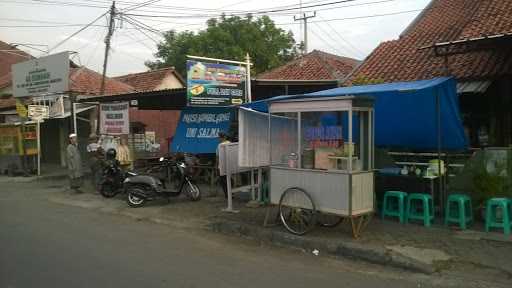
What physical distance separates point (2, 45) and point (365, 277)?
44541 mm

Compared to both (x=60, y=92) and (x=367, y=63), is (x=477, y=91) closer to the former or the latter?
(x=367, y=63)

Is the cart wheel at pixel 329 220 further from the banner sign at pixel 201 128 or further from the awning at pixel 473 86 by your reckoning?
the banner sign at pixel 201 128

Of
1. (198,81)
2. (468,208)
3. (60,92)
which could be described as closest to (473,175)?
(468,208)

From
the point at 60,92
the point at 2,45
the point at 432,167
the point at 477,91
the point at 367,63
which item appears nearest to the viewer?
the point at 432,167

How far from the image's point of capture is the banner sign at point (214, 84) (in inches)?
488

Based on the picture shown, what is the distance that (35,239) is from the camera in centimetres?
829

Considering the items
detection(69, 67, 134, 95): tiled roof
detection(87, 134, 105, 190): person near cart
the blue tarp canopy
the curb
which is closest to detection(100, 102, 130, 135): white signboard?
detection(87, 134, 105, 190): person near cart

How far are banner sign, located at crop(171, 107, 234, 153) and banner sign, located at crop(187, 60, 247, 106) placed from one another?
3.43 ft

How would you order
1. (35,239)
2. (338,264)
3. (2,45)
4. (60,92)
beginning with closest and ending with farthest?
(338,264)
(35,239)
(60,92)
(2,45)

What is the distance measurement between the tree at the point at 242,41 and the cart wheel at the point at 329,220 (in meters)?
28.3

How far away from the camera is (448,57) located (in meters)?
12.4

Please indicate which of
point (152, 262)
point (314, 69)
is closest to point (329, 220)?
point (152, 262)

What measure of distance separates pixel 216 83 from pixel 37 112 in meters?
10.6

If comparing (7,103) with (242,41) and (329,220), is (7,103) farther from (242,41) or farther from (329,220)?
(329,220)
